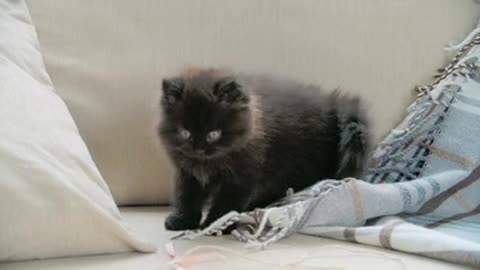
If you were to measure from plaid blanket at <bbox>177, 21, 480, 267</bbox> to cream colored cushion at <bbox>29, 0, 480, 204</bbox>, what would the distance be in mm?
80

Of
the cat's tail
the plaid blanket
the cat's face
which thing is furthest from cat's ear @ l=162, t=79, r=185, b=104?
the cat's tail

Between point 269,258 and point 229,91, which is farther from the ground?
point 229,91

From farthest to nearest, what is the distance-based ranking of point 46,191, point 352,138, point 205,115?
point 352,138
point 205,115
point 46,191

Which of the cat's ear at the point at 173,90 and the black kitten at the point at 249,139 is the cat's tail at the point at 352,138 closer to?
the black kitten at the point at 249,139

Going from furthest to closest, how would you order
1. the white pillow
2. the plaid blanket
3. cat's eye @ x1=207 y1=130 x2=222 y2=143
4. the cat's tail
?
the cat's tail
cat's eye @ x1=207 y1=130 x2=222 y2=143
the plaid blanket
the white pillow

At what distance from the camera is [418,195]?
4.50 ft

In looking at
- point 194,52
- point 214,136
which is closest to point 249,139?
point 214,136

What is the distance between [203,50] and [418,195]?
0.53 meters

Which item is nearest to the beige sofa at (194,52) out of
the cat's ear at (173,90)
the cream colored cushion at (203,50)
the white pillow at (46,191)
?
the cream colored cushion at (203,50)

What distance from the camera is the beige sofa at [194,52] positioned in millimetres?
1497

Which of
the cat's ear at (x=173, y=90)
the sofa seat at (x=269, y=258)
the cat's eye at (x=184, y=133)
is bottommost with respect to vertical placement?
the sofa seat at (x=269, y=258)

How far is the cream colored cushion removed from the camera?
150cm

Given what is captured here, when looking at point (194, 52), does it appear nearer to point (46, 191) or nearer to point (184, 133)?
point (184, 133)

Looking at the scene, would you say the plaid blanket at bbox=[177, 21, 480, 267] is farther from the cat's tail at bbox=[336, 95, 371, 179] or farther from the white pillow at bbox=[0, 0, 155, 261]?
the white pillow at bbox=[0, 0, 155, 261]
